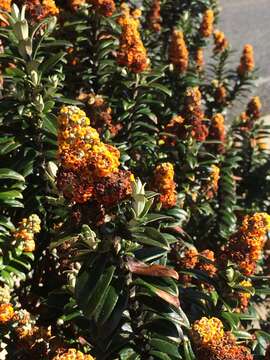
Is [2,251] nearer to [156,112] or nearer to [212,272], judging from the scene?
[212,272]

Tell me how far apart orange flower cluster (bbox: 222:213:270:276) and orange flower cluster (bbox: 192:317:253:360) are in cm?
40

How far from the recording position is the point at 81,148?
1.90 m

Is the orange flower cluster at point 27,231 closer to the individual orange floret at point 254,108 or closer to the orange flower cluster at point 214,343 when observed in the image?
the orange flower cluster at point 214,343

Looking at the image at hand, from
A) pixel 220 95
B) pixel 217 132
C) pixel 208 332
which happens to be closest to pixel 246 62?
pixel 220 95

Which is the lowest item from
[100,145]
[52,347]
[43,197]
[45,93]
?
[52,347]

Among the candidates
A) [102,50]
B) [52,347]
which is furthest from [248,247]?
[102,50]

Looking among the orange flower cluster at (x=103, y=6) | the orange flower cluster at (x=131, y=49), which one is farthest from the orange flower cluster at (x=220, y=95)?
the orange flower cluster at (x=131, y=49)

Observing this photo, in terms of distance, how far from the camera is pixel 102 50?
4.43 m

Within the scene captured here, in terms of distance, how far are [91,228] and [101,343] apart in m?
0.61

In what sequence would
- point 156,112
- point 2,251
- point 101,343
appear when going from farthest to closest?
point 156,112 → point 2,251 → point 101,343

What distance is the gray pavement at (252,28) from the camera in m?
13.0

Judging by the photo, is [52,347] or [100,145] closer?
[100,145]

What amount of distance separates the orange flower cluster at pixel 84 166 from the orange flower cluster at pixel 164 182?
1057 millimetres

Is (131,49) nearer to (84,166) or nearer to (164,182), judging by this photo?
(164,182)
